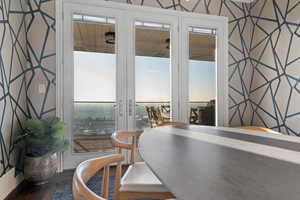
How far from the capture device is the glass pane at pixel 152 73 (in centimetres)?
336

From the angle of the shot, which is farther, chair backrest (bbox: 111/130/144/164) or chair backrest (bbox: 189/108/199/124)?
chair backrest (bbox: 189/108/199/124)

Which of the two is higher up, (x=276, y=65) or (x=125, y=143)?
(x=276, y=65)

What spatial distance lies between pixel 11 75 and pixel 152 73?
205cm

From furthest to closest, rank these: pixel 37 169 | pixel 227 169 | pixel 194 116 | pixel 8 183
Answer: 1. pixel 194 116
2. pixel 37 169
3. pixel 8 183
4. pixel 227 169

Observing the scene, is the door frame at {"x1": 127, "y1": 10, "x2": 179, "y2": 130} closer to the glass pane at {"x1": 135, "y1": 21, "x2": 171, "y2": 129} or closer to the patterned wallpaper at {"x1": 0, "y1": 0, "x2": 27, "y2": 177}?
the glass pane at {"x1": 135, "y1": 21, "x2": 171, "y2": 129}

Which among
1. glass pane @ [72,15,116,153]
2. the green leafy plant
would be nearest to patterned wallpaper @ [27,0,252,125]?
glass pane @ [72,15,116,153]

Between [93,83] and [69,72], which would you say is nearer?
[69,72]

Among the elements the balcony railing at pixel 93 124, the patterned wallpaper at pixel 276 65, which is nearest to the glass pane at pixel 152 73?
the balcony railing at pixel 93 124

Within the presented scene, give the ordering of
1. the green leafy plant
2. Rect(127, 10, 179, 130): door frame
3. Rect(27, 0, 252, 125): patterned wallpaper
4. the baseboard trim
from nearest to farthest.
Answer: the baseboard trim, the green leafy plant, Rect(27, 0, 252, 125): patterned wallpaper, Rect(127, 10, 179, 130): door frame

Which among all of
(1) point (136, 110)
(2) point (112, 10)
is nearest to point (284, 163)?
(1) point (136, 110)

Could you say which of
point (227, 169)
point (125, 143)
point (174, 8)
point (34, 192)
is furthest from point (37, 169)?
point (174, 8)

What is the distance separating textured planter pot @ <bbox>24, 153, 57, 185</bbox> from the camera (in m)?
2.40

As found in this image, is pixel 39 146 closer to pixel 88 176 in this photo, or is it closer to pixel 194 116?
pixel 88 176

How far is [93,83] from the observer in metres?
3.20
